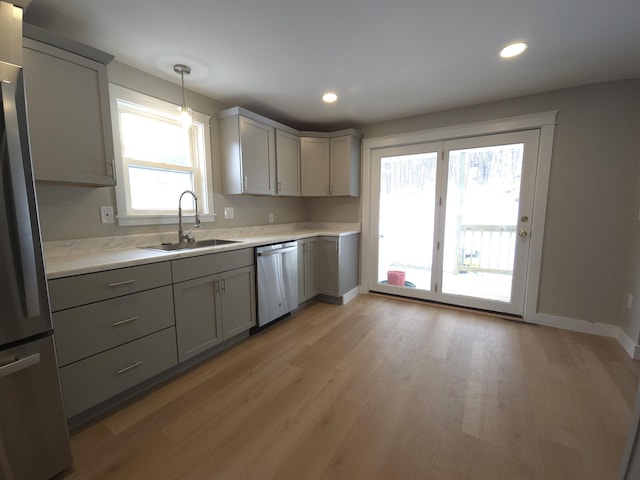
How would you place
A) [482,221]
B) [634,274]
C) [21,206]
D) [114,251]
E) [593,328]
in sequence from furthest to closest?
[482,221] → [593,328] → [634,274] → [114,251] → [21,206]

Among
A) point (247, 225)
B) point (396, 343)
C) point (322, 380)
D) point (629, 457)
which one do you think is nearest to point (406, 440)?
point (322, 380)

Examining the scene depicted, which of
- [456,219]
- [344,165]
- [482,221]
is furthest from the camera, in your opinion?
[344,165]

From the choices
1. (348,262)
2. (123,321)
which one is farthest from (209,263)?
(348,262)

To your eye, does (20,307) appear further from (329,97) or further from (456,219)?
(456,219)

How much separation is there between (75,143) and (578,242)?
4.20 m

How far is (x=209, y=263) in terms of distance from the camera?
2014 mm

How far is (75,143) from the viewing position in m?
1.58

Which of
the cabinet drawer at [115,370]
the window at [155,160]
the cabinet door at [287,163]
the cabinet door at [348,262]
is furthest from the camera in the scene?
the cabinet door at [348,262]

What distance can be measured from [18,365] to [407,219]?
3502 millimetres

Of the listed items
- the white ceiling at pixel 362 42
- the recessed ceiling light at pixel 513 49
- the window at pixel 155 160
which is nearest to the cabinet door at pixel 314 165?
the white ceiling at pixel 362 42

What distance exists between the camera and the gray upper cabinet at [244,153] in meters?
2.67

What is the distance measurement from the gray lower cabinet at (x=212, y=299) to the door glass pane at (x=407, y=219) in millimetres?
2023

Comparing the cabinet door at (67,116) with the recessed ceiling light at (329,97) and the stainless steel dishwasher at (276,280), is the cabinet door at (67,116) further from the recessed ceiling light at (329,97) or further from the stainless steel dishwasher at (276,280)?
the recessed ceiling light at (329,97)

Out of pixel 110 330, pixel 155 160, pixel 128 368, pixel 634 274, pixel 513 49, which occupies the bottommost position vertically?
pixel 128 368
